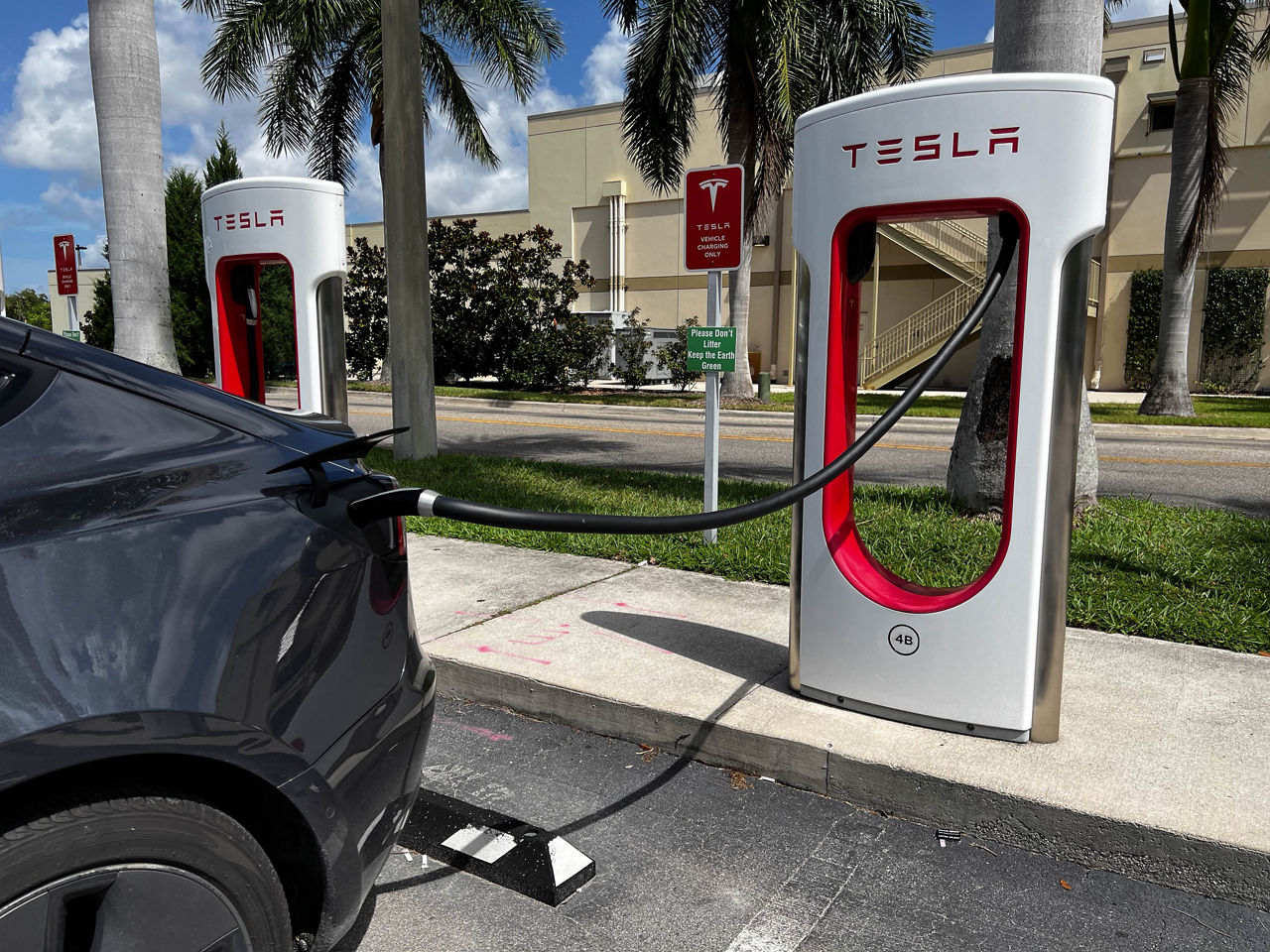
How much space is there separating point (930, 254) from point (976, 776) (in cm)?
2519

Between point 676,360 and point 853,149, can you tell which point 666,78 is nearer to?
point 676,360

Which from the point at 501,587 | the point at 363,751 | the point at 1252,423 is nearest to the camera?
the point at 363,751

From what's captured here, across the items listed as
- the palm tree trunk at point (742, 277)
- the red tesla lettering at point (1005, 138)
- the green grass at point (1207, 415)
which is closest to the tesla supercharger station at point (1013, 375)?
the red tesla lettering at point (1005, 138)

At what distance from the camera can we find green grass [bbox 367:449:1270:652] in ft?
15.9

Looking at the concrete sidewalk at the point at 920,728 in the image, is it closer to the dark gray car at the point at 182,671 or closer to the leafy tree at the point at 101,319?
the dark gray car at the point at 182,671

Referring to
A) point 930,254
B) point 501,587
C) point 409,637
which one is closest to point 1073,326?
point 409,637

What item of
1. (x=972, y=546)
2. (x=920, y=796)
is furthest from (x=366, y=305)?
(x=920, y=796)

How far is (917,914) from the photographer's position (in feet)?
8.68

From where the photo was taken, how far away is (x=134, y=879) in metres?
1.58

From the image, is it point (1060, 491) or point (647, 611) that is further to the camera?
point (647, 611)

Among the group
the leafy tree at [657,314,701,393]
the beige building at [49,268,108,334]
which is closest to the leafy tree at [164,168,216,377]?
the leafy tree at [657,314,701,393]

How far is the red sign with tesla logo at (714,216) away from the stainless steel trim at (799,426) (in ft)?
7.59

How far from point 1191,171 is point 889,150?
1579 cm

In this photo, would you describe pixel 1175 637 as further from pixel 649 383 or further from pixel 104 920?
pixel 649 383
